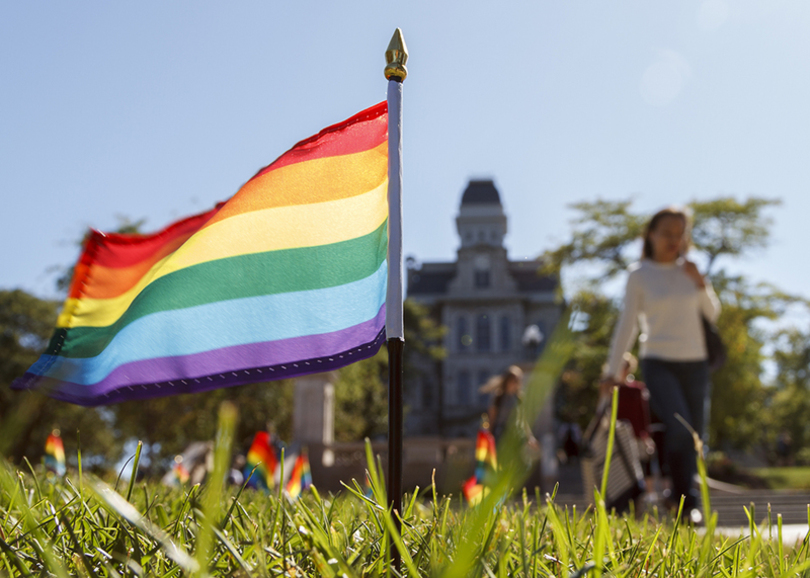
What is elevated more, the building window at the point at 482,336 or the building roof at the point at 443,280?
the building roof at the point at 443,280

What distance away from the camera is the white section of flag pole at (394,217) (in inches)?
66.5

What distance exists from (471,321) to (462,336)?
4.95 feet

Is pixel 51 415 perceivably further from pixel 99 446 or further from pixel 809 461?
pixel 809 461

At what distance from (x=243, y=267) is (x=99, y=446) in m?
29.5

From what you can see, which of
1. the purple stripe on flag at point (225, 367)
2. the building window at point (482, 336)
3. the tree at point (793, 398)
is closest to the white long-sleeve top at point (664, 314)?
the purple stripe on flag at point (225, 367)

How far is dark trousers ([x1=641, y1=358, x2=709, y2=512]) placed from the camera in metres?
4.12

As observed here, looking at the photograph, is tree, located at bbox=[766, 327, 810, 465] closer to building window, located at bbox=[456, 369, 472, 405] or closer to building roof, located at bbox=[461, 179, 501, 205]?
building window, located at bbox=[456, 369, 472, 405]

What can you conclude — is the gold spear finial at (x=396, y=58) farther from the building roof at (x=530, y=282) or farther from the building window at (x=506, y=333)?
the building roof at (x=530, y=282)

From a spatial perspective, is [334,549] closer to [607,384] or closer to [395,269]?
[395,269]

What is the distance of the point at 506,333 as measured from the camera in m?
50.2

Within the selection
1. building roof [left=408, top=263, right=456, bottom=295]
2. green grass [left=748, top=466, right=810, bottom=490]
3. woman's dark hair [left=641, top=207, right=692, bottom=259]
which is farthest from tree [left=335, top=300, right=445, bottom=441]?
woman's dark hair [left=641, top=207, right=692, bottom=259]

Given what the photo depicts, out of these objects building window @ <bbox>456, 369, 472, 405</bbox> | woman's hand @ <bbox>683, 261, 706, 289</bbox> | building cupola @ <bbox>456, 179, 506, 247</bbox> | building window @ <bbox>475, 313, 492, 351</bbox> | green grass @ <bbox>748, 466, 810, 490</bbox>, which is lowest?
building window @ <bbox>456, 369, 472, 405</bbox>

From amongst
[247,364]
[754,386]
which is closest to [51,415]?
[754,386]

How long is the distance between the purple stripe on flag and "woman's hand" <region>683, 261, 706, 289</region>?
10.7 feet
